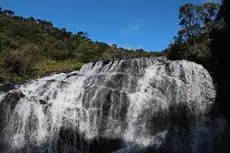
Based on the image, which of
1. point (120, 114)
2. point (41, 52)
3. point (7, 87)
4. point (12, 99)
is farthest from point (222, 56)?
point (41, 52)

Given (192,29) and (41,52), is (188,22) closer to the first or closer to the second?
(192,29)

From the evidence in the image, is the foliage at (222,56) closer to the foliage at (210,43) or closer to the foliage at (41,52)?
the foliage at (210,43)

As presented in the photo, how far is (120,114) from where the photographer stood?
18703 millimetres

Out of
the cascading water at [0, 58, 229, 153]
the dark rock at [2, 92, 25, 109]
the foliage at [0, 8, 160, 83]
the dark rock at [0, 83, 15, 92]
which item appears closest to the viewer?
the cascading water at [0, 58, 229, 153]

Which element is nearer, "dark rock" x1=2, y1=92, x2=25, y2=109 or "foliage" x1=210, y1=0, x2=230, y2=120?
"foliage" x1=210, y1=0, x2=230, y2=120

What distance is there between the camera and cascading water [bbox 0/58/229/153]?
17.9m

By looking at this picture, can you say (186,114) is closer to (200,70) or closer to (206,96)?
(206,96)

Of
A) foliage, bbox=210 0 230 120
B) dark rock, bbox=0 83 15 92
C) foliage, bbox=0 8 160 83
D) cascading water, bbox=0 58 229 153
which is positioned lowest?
cascading water, bbox=0 58 229 153

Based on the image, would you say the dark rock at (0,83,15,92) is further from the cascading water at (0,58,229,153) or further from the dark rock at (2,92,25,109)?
the dark rock at (2,92,25,109)

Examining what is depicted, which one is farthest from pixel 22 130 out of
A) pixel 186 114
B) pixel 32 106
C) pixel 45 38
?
pixel 45 38

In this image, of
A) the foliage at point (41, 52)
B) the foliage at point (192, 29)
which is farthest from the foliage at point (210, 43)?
the foliage at point (41, 52)

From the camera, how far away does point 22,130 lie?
1866cm

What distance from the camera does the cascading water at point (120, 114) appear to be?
17891mm

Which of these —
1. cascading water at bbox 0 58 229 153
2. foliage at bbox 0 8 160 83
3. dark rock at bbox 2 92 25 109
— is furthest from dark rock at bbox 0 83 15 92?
foliage at bbox 0 8 160 83
